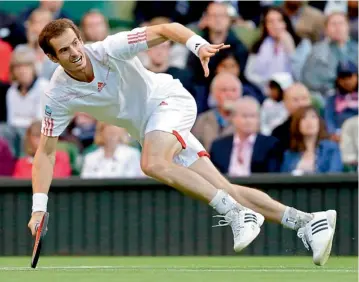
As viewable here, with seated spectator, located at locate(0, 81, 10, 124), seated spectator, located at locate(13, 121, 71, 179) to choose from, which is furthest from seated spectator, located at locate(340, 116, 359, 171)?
seated spectator, located at locate(0, 81, 10, 124)

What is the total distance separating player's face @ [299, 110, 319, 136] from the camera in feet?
37.1

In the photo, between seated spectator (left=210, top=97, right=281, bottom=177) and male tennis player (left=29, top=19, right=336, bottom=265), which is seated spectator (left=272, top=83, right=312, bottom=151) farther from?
male tennis player (left=29, top=19, right=336, bottom=265)

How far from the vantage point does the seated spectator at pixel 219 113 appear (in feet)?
39.0

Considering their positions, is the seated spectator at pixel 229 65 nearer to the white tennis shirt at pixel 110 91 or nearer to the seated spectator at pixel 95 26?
the seated spectator at pixel 95 26

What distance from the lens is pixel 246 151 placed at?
452 inches

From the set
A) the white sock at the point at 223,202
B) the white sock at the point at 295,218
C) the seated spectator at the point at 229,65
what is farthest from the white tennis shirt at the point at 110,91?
the seated spectator at the point at 229,65

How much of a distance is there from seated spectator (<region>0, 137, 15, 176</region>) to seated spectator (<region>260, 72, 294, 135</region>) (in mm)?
2818

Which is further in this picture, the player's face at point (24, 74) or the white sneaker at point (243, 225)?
the player's face at point (24, 74)

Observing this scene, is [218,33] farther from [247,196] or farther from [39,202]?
[39,202]

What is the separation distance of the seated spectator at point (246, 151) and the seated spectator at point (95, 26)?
2123mm

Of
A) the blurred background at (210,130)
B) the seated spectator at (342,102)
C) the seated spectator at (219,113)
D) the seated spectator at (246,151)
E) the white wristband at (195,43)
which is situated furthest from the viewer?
the seated spectator at (219,113)

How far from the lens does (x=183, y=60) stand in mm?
12531

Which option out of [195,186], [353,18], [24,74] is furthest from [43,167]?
[353,18]
